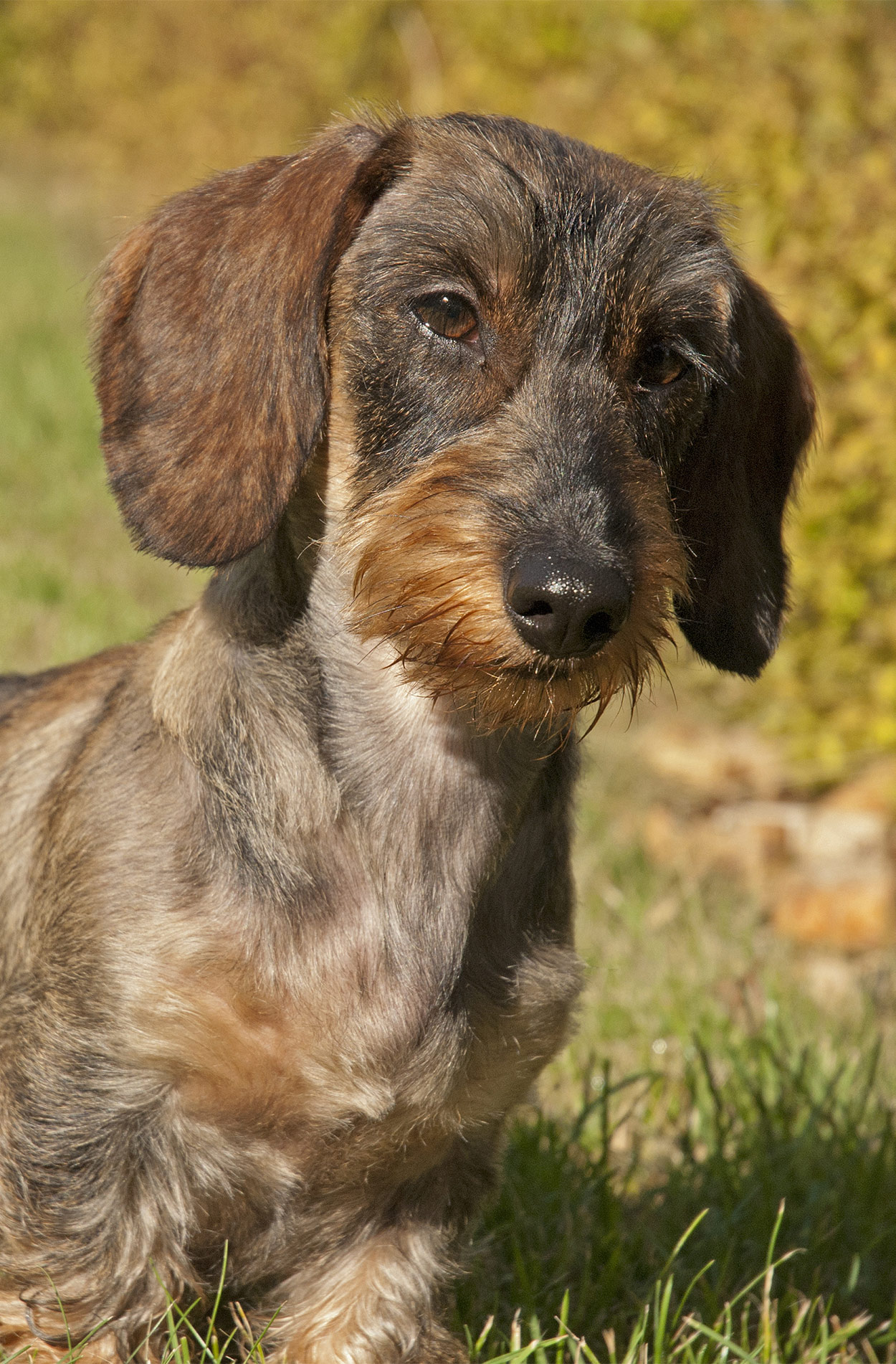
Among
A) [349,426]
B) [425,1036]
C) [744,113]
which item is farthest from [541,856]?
[744,113]

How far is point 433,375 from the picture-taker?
2398mm

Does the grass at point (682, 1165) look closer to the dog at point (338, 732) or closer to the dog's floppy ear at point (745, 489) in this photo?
the dog at point (338, 732)

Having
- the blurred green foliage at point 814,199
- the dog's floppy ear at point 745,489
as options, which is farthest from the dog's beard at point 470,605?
the blurred green foliage at point 814,199

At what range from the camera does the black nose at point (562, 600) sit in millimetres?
2059

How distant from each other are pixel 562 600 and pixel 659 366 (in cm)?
75

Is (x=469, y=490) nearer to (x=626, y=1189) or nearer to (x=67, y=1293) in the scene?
(x=67, y=1293)

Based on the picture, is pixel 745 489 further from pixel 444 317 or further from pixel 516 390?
pixel 444 317

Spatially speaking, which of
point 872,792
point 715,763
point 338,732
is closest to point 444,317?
point 338,732

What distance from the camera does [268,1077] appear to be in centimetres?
228

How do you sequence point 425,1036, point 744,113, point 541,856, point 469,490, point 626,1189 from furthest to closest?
point 744,113, point 626,1189, point 541,856, point 425,1036, point 469,490

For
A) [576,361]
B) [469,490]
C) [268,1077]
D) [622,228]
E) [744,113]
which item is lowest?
[268,1077]

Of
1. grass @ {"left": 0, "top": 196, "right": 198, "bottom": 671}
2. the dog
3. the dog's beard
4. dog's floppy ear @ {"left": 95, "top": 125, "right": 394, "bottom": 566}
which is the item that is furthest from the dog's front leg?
grass @ {"left": 0, "top": 196, "right": 198, "bottom": 671}

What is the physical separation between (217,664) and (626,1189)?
5.44ft

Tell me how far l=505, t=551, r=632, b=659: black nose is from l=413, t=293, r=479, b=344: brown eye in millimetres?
510
